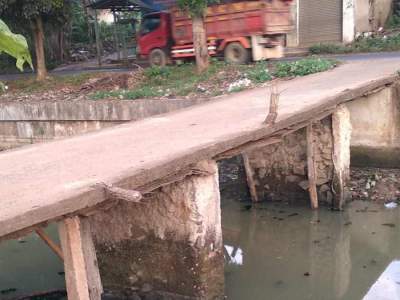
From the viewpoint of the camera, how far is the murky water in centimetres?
587

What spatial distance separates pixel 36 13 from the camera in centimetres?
1350

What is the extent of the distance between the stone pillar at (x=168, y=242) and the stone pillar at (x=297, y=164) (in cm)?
330

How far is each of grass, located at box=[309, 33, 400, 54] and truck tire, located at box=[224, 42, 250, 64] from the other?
4616mm

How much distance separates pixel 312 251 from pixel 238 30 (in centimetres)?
831

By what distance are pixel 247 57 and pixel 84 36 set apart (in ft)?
47.6

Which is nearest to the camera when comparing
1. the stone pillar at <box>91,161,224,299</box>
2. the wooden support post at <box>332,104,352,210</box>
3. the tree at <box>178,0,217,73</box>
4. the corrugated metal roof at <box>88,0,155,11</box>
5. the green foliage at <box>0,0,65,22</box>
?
the stone pillar at <box>91,161,224,299</box>

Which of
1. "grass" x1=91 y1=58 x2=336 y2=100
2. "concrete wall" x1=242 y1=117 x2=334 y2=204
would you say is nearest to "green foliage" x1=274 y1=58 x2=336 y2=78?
"grass" x1=91 y1=58 x2=336 y2=100

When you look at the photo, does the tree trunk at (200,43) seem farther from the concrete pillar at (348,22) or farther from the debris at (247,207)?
the concrete pillar at (348,22)

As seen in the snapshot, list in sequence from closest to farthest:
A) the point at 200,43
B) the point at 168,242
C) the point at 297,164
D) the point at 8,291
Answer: the point at 168,242
the point at 8,291
the point at 297,164
the point at 200,43

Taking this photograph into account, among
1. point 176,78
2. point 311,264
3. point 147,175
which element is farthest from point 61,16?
point 147,175

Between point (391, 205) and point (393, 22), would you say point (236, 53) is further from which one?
point (393, 22)

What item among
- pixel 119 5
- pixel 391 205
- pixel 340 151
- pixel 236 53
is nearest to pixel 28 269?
pixel 340 151

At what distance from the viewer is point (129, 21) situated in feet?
62.7

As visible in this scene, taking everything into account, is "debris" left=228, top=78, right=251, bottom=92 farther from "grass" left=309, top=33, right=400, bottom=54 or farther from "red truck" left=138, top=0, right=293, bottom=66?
"grass" left=309, top=33, right=400, bottom=54
